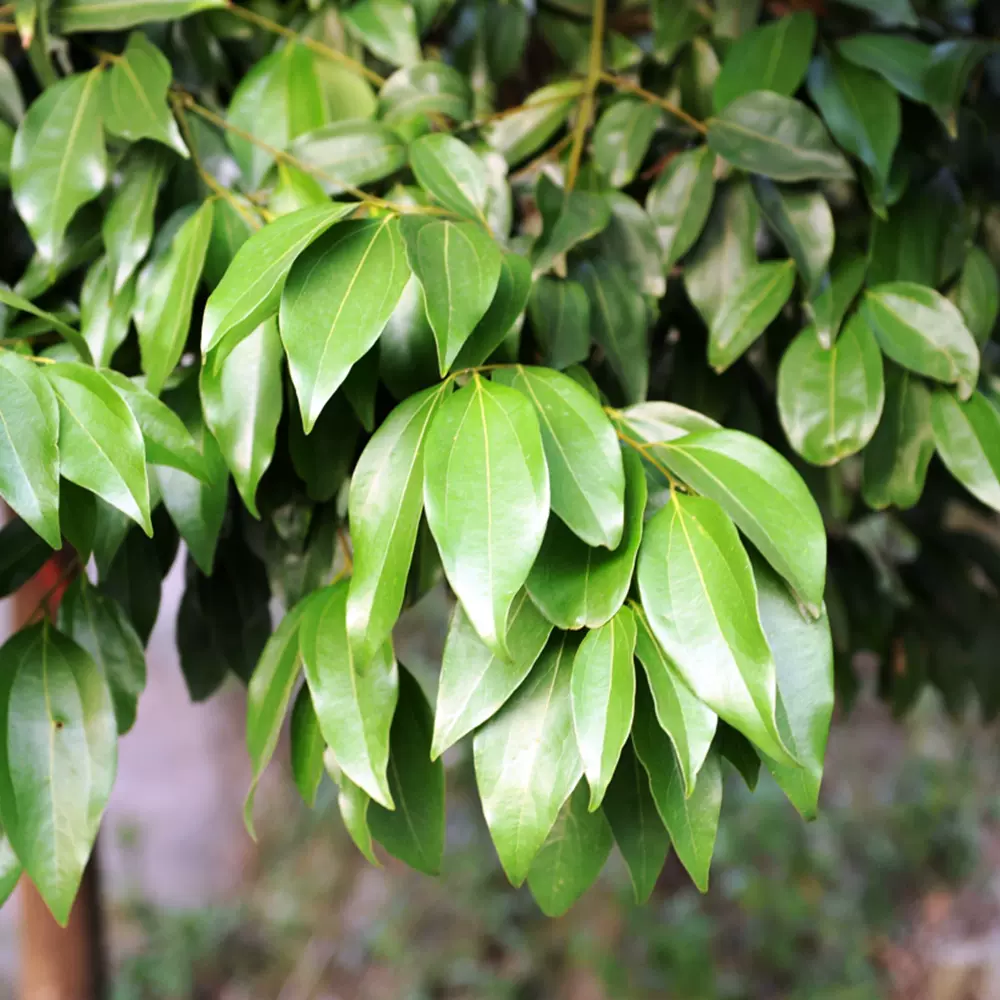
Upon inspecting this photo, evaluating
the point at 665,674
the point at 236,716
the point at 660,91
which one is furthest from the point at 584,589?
the point at 236,716

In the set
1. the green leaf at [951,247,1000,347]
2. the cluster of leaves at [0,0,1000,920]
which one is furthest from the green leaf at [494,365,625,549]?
the green leaf at [951,247,1000,347]

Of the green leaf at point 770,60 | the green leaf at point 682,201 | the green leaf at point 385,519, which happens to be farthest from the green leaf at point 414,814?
the green leaf at point 770,60

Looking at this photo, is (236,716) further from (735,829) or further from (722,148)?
(722,148)

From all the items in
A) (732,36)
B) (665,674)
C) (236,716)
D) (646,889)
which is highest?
(732,36)

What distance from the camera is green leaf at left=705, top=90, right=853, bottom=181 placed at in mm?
587

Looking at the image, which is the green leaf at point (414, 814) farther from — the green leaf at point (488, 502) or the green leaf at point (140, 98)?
the green leaf at point (140, 98)

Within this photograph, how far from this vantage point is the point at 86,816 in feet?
1.64

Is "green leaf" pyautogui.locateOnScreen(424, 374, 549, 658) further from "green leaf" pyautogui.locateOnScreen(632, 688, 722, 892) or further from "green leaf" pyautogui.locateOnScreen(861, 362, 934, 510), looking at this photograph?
"green leaf" pyautogui.locateOnScreen(861, 362, 934, 510)

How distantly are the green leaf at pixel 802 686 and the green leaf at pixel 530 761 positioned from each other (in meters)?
0.09

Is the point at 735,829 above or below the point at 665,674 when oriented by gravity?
below

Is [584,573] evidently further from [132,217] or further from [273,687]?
[132,217]

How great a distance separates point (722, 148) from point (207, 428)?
0.36 m

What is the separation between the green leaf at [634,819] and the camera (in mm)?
484

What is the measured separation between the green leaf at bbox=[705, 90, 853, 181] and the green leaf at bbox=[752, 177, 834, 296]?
2 centimetres
